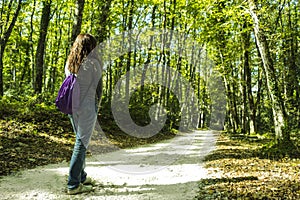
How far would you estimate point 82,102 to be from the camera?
3.97 meters

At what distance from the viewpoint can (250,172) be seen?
5520mm

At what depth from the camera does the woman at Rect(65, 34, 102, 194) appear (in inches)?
156

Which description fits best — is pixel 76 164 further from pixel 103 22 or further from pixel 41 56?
pixel 41 56

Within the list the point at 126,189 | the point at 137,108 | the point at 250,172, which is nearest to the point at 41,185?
the point at 126,189

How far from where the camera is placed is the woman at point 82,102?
3965 mm

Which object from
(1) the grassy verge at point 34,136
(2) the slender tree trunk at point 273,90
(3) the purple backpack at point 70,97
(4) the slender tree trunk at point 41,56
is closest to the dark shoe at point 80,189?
(3) the purple backpack at point 70,97

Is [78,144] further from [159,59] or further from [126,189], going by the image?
[159,59]

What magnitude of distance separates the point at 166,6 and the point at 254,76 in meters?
13.2

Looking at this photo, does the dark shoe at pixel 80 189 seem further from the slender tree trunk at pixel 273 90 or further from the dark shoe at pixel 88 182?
the slender tree trunk at pixel 273 90

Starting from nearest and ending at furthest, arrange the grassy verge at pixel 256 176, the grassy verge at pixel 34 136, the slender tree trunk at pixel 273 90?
the grassy verge at pixel 256 176 < the grassy verge at pixel 34 136 < the slender tree trunk at pixel 273 90

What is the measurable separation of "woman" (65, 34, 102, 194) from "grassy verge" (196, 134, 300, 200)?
1832 mm

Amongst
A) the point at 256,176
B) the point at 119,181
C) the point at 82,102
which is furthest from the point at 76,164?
the point at 256,176

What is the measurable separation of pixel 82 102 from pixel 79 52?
2.46 ft

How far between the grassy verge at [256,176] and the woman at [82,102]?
1832 mm
